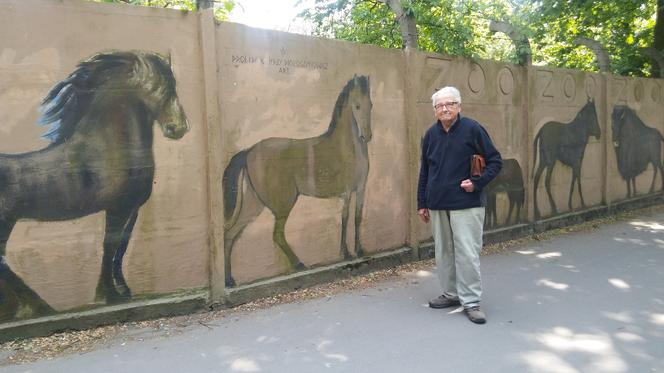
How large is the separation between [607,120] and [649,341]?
6.16m

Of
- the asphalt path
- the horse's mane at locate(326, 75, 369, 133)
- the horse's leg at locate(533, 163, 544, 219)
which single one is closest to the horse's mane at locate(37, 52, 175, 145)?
the asphalt path

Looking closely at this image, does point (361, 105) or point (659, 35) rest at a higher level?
point (659, 35)

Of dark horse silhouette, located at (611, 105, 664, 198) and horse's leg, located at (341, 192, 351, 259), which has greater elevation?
dark horse silhouette, located at (611, 105, 664, 198)

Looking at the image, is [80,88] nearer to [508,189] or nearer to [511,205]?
[508,189]

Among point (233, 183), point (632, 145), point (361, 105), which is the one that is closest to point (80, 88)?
point (233, 183)

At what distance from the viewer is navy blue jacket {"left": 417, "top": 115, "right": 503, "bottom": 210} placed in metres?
4.20

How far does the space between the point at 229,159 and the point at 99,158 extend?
103cm

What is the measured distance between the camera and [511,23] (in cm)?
779

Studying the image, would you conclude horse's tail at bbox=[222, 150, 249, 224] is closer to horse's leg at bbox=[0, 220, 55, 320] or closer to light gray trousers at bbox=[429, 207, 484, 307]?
horse's leg at bbox=[0, 220, 55, 320]

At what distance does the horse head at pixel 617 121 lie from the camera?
9.10m

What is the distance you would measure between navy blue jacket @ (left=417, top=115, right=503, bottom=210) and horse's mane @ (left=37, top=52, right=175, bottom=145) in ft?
8.08

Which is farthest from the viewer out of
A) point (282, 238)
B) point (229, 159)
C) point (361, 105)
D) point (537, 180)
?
point (537, 180)

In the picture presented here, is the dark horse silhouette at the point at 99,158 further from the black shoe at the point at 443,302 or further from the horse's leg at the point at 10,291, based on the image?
the black shoe at the point at 443,302

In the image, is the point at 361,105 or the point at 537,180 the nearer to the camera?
the point at 361,105
